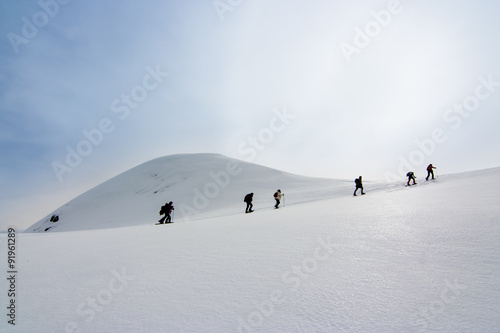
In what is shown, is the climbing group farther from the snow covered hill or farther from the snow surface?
the snow surface

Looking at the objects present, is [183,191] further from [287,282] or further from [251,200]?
[287,282]

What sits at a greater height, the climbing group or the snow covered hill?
the snow covered hill

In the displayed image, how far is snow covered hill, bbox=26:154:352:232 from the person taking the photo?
31.4 metres

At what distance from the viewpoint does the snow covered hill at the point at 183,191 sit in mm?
31359

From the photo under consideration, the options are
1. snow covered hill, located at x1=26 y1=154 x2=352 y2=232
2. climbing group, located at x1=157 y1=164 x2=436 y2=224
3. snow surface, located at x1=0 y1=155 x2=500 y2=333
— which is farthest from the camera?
snow covered hill, located at x1=26 y1=154 x2=352 y2=232

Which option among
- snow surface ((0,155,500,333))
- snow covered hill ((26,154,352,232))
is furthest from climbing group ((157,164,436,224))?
snow surface ((0,155,500,333))

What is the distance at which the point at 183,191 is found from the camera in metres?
40.7

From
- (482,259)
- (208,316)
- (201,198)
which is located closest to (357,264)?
(482,259)

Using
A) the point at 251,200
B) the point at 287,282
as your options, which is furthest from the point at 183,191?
the point at 287,282

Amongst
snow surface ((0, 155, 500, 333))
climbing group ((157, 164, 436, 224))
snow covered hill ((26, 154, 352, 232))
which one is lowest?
snow surface ((0, 155, 500, 333))

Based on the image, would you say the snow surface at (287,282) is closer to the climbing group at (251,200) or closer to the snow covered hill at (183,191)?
the climbing group at (251,200)

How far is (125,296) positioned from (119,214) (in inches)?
1496

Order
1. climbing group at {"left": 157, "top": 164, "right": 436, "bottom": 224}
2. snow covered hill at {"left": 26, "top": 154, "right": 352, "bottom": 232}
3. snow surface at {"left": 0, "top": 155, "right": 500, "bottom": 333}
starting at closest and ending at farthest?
snow surface at {"left": 0, "top": 155, "right": 500, "bottom": 333} < climbing group at {"left": 157, "top": 164, "right": 436, "bottom": 224} < snow covered hill at {"left": 26, "top": 154, "right": 352, "bottom": 232}

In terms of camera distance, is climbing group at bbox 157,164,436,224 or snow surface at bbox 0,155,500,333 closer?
snow surface at bbox 0,155,500,333
